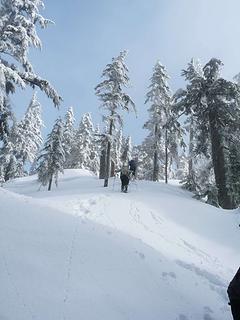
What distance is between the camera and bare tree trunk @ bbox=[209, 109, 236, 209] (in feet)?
85.7

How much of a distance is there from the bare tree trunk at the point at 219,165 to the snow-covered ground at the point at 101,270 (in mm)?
10008

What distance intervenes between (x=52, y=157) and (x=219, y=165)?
16.7 m

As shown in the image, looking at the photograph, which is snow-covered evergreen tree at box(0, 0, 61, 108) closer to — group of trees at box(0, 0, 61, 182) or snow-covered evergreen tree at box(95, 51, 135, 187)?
group of trees at box(0, 0, 61, 182)

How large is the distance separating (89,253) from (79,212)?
21.9ft

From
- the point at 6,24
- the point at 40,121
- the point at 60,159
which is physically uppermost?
the point at 40,121

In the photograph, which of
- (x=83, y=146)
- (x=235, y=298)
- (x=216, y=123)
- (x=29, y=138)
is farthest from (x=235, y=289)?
(x=83, y=146)

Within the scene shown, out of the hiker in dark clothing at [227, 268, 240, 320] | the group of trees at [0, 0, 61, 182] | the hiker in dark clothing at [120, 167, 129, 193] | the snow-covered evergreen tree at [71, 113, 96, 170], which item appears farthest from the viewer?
the snow-covered evergreen tree at [71, 113, 96, 170]

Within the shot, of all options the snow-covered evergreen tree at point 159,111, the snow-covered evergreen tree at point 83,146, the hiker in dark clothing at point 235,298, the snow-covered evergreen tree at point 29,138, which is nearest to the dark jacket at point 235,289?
the hiker in dark clothing at point 235,298

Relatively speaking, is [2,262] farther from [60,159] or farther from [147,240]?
[60,159]

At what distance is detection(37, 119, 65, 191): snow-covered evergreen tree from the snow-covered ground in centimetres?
2185

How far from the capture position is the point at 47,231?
10797 mm

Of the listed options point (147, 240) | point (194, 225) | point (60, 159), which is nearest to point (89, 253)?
point (147, 240)

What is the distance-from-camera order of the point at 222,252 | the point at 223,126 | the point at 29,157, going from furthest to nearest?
the point at 29,157 < the point at 223,126 < the point at 222,252

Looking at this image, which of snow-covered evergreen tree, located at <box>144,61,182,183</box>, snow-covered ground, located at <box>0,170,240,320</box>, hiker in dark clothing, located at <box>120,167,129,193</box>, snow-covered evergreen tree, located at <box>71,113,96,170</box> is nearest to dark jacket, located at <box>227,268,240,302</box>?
snow-covered ground, located at <box>0,170,240,320</box>
